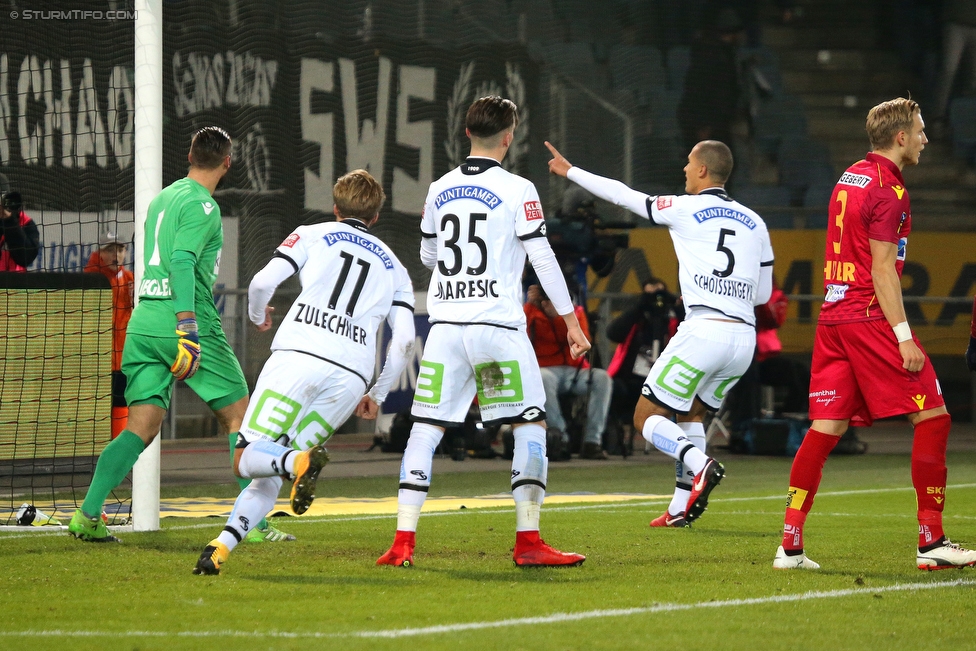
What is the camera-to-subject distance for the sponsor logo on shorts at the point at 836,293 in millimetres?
6457

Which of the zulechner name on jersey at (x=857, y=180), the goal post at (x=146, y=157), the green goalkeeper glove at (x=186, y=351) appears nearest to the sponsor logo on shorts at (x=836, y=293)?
the zulechner name on jersey at (x=857, y=180)

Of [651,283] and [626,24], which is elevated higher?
[626,24]

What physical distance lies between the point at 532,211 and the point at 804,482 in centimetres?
173

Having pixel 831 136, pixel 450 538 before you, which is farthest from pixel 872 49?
pixel 450 538

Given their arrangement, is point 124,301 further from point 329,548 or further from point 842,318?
point 842,318

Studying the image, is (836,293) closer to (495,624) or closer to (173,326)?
(495,624)

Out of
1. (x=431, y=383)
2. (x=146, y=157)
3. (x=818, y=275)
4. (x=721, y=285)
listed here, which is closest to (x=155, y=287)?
(x=146, y=157)

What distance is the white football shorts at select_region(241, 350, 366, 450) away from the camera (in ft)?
20.3

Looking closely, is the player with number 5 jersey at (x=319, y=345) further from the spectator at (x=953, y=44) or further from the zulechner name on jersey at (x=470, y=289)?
the spectator at (x=953, y=44)

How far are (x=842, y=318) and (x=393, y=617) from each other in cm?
256

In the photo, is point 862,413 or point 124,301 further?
point 124,301

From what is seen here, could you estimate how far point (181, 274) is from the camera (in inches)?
282

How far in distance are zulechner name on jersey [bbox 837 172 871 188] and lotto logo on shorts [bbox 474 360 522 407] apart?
1.69 metres

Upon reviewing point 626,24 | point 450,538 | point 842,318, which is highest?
point 626,24
